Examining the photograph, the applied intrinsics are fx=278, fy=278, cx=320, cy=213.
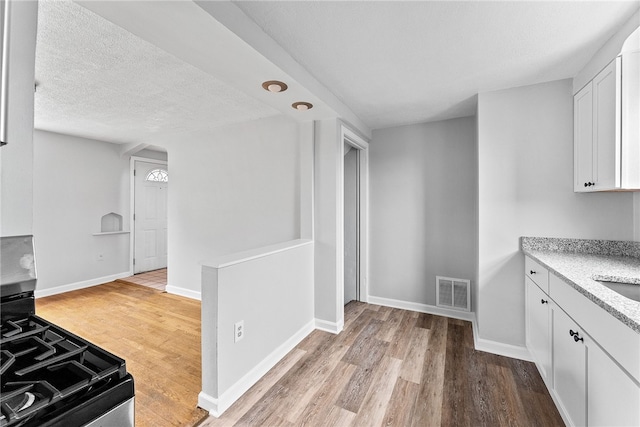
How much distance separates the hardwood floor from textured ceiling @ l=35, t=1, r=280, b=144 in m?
2.44

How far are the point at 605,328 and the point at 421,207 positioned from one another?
7.70 ft

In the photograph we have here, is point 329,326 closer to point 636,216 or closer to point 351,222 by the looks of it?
point 351,222

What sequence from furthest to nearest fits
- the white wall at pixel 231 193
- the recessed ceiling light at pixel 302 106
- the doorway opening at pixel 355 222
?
1. the doorway opening at pixel 355 222
2. the white wall at pixel 231 193
3. the recessed ceiling light at pixel 302 106

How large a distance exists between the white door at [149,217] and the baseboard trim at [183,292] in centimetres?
160

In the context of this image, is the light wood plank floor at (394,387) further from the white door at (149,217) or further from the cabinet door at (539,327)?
the white door at (149,217)

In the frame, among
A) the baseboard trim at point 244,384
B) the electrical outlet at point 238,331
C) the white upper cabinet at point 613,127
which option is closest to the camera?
the white upper cabinet at point 613,127

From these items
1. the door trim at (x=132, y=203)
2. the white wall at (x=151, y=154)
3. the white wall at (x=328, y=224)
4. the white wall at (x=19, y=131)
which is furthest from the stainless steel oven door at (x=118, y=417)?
the white wall at (x=151, y=154)

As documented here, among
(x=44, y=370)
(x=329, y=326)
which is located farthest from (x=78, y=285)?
(x=44, y=370)

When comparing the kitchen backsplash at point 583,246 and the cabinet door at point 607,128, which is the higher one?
the cabinet door at point 607,128

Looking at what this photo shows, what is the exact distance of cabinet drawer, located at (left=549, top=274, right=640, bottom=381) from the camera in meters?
0.96

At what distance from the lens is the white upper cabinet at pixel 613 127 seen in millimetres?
1626

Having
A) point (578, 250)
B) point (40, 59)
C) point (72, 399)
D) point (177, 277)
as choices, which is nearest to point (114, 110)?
point (40, 59)

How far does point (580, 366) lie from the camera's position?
4.44ft

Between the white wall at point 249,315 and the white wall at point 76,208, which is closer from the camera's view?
the white wall at point 249,315
